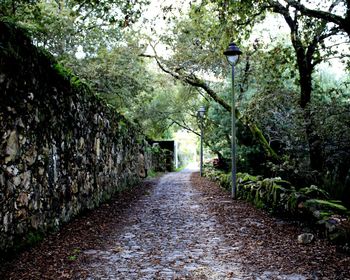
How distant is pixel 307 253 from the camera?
4133 millimetres

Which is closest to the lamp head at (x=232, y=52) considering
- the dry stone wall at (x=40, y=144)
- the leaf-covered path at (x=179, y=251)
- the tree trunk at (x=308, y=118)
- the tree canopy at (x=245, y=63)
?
the tree canopy at (x=245, y=63)

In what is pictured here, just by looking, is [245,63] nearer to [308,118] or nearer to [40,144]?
[308,118]

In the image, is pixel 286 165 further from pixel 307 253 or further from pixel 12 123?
pixel 12 123

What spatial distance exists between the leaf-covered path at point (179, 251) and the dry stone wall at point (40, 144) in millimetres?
348

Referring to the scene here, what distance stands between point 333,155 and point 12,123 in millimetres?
7511

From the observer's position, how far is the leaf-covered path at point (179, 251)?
359 centimetres

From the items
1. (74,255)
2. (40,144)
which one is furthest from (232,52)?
(74,255)

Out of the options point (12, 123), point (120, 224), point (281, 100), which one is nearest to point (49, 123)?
point (12, 123)

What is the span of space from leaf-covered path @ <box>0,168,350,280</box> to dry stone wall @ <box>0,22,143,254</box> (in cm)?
35

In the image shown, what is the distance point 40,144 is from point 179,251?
2.17 metres

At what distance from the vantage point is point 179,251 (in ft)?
14.5

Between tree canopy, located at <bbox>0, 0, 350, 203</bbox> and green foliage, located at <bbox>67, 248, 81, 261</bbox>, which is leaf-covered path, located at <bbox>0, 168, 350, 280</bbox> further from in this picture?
tree canopy, located at <bbox>0, 0, 350, 203</bbox>

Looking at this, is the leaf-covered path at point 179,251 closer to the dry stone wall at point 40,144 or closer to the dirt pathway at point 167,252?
the dirt pathway at point 167,252

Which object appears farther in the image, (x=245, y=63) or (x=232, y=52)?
(x=245, y=63)
